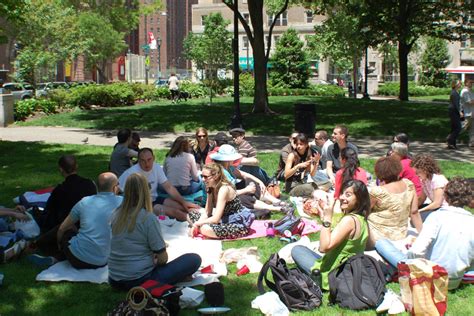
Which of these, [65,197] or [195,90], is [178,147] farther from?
[195,90]

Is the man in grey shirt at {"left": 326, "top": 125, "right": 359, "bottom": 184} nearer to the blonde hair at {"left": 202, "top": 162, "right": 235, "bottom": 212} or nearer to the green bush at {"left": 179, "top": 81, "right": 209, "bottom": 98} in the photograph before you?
the blonde hair at {"left": 202, "top": 162, "right": 235, "bottom": 212}

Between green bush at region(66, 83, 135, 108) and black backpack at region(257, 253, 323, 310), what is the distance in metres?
23.4

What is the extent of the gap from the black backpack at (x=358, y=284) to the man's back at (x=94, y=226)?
7.75 ft

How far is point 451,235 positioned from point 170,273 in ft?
8.47

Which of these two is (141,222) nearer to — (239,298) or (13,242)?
(239,298)

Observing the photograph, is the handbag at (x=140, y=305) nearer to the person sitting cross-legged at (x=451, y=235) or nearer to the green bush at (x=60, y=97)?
the person sitting cross-legged at (x=451, y=235)

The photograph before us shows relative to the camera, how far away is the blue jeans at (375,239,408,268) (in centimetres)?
557

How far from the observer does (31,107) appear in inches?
918

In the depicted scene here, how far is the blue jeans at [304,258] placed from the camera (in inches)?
223

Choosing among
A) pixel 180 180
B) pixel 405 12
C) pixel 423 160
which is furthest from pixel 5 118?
pixel 405 12

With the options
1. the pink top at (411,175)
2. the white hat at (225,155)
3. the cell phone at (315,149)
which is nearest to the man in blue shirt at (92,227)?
the white hat at (225,155)

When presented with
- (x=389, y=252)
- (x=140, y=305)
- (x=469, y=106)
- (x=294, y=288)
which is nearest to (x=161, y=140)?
(x=469, y=106)

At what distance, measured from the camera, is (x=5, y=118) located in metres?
21.1

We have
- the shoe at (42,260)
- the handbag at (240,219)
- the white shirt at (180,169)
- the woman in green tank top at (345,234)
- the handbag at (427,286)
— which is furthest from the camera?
the white shirt at (180,169)
